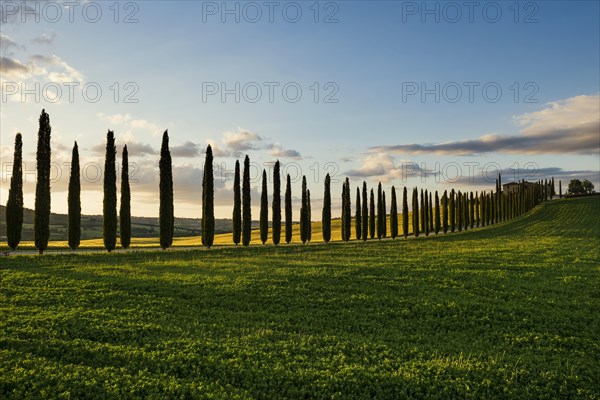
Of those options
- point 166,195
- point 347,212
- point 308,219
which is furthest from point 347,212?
point 166,195

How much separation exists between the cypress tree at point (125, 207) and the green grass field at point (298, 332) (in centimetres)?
1548

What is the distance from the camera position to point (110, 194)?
4403 cm

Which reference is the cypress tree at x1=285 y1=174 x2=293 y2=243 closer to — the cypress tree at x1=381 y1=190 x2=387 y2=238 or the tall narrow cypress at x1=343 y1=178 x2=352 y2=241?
the tall narrow cypress at x1=343 y1=178 x2=352 y2=241

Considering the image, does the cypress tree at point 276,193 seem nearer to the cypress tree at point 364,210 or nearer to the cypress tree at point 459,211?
the cypress tree at point 364,210

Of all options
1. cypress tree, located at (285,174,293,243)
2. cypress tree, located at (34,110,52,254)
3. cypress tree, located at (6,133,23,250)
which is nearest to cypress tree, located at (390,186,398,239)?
cypress tree, located at (285,174,293,243)

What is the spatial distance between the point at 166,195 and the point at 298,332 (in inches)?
1378

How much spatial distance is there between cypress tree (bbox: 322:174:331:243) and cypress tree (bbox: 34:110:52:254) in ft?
126

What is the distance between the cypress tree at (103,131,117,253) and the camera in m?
43.9

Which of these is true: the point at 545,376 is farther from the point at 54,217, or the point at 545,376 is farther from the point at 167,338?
the point at 54,217

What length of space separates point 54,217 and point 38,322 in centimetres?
19275

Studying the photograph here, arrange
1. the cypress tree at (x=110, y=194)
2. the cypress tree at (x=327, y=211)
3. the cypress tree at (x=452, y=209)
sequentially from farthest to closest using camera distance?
the cypress tree at (x=452, y=209) → the cypress tree at (x=327, y=211) → the cypress tree at (x=110, y=194)

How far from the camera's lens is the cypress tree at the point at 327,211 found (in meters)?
67.9

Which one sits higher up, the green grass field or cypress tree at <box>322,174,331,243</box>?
cypress tree at <box>322,174,331,243</box>

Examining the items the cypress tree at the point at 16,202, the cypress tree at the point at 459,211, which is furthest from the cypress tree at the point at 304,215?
the cypress tree at the point at 16,202
